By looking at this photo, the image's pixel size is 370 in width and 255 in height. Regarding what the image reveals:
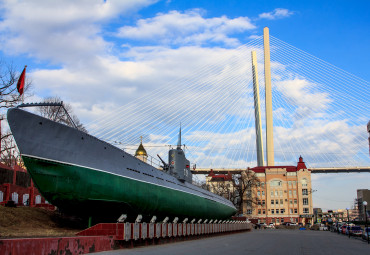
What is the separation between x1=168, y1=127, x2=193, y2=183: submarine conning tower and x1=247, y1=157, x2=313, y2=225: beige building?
6933cm

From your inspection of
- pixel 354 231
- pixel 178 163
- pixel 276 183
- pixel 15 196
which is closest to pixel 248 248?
pixel 178 163

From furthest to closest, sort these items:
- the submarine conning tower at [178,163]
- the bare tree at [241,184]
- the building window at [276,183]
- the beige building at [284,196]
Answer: the building window at [276,183] < the beige building at [284,196] < the bare tree at [241,184] < the submarine conning tower at [178,163]

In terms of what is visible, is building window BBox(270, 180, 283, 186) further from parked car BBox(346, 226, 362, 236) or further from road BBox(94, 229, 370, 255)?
road BBox(94, 229, 370, 255)

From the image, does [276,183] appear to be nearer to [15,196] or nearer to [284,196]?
[284,196]

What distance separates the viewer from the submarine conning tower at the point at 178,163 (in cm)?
3212

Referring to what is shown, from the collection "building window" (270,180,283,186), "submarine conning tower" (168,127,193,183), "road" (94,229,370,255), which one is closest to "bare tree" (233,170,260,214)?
"building window" (270,180,283,186)

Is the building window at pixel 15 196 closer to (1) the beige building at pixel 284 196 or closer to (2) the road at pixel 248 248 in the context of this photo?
(2) the road at pixel 248 248

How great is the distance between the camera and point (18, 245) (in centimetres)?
991

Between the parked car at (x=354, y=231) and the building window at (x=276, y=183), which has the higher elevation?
the building window at (x=276, y=183)

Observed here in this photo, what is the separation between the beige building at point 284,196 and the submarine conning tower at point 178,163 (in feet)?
227

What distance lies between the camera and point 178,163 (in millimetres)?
32844

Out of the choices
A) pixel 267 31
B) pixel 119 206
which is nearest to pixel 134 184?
pixel 119 206

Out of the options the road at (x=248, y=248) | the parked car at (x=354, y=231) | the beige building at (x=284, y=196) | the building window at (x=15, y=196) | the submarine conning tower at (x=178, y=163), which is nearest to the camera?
the road at (x=248, y=248)

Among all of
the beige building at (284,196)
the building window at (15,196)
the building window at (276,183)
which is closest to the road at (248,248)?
the building window at (15,196)
